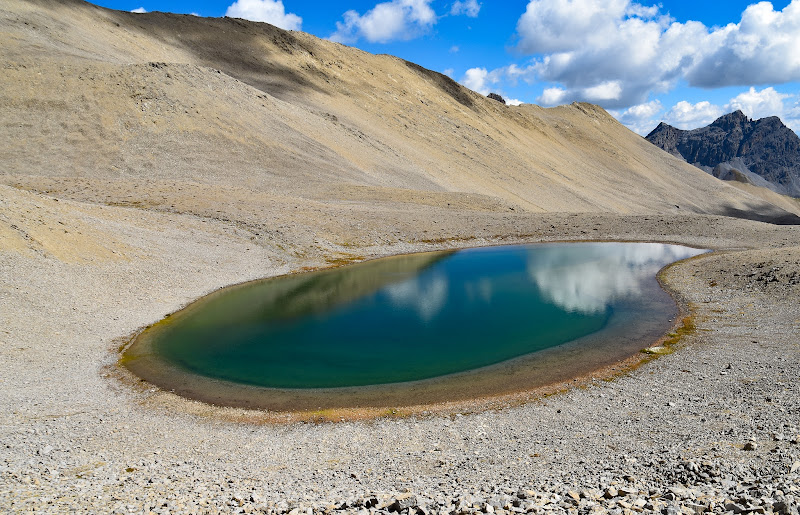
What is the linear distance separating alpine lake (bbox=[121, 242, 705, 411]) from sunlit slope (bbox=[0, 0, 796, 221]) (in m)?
18.6

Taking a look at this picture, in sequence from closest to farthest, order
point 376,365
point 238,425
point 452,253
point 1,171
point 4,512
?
point 4,512 < point 238,425 < point 376,365 < point 452,253 < point 1,171

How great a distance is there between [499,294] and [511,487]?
20675 millimetres

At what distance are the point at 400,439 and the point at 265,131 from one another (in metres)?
56.8

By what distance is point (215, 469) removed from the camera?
11.2 metres

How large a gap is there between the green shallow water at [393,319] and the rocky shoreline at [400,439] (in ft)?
10.2

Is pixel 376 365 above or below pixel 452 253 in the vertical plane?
below

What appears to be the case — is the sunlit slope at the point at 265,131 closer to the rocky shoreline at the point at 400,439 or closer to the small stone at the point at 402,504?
the rocky shoreline at the point at 400,439

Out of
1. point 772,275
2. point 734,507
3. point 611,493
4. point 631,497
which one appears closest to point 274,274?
point 611,493

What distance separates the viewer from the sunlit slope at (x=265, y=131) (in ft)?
170

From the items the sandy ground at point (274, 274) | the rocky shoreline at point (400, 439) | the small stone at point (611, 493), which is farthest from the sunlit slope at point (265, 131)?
the small stone at point (611, 493)

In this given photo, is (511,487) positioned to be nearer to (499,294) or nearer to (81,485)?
(81,485)

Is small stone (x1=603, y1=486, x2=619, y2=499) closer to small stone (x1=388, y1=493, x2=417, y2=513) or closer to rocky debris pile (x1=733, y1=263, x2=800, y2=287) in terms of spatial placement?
small stone (x1=388, y1=493, x2=417, y2=513)

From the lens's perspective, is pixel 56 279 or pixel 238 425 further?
pixel 56 279

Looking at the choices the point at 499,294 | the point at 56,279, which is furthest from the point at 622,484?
the point at 56,279
